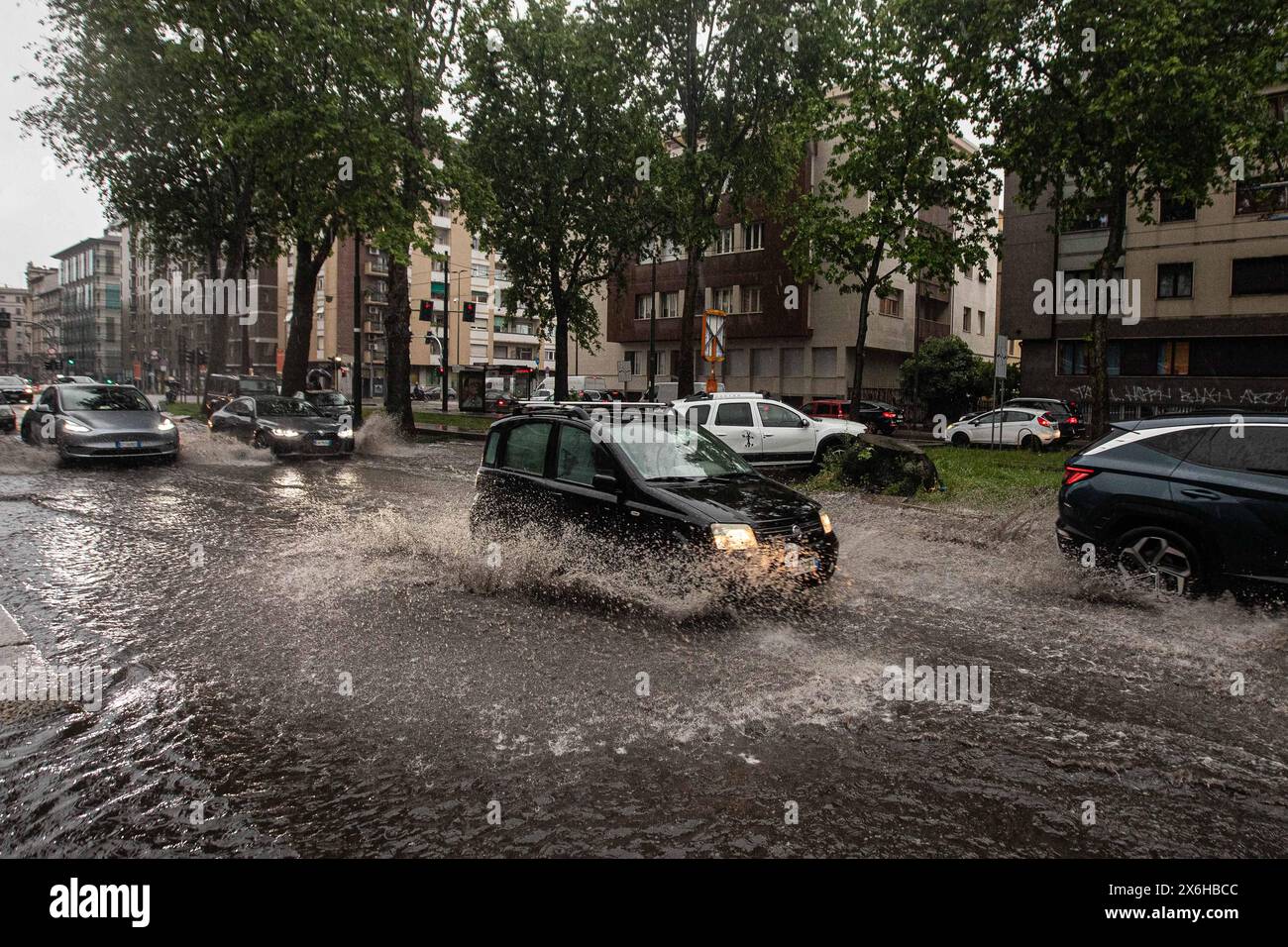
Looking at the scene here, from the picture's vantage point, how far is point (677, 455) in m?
7.19

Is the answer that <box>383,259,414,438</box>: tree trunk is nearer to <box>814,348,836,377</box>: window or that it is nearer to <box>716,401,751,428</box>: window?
<box>716,401,751,428</box>: window

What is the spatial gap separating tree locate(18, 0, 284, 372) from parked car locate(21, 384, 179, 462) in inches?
348

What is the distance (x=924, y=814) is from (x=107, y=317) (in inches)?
5322

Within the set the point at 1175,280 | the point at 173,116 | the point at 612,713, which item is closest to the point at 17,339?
the point at 173,116

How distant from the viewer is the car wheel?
6.58 metres

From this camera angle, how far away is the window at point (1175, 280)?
32.0 metres

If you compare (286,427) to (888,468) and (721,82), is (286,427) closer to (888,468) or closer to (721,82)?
(888,468)

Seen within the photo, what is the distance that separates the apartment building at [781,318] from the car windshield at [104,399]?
25104mm

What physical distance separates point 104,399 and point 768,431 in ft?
43.0

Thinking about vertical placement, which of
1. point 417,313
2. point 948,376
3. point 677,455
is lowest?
point 677,455

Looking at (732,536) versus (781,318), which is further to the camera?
(781,318)

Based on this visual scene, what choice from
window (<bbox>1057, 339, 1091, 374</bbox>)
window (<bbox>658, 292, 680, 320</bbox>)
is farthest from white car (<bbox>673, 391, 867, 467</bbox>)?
window (<bbox>658, 292, 680, 320</bbox>)

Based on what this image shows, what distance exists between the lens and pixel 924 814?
132 inches

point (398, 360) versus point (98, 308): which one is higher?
point (98, 308)
